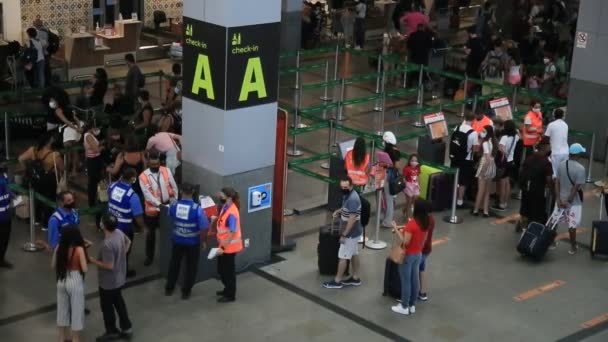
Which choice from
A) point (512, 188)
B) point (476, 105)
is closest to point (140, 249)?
point (512, 188)

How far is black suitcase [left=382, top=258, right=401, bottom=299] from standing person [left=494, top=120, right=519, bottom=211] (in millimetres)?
3666

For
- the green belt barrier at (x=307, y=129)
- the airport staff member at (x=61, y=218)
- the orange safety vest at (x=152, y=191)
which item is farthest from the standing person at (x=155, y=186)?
the green belt barrier at (x=307, y=129)

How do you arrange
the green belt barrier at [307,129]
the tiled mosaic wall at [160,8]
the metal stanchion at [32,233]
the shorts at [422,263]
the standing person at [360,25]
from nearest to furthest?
the shorts at [422,263] → the metal stanchion at [32,233] → the green belt barrier at [307,129] → the standing person at [360,25] → the tiled mosaic wall at [160,8]

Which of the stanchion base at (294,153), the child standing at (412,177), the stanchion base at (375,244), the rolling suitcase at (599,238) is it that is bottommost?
the stanchion base at (375,244)

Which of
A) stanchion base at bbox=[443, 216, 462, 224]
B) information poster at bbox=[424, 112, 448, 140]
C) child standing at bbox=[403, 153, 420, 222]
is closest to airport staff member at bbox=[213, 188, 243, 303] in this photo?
child standing at bbox=[403, 153, 420, 222]

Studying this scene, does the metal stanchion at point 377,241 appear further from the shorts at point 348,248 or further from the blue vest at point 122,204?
the blue vest at point 122,204

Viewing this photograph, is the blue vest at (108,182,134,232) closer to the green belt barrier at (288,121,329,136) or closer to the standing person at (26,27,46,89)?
the green belt barrier at (288,121,329,136)

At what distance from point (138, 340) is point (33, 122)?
816cm

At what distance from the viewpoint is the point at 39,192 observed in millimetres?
13336

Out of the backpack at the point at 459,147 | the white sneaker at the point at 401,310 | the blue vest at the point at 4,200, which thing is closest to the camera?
the white sneaker at the point at 401,310

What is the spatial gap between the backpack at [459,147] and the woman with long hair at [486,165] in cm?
24

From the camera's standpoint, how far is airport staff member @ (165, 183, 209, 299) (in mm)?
11117

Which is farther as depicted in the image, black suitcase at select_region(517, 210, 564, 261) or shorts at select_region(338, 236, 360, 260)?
black suitcase at select_region(517, 210, 564, 261)

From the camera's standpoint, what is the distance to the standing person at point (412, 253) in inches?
426
